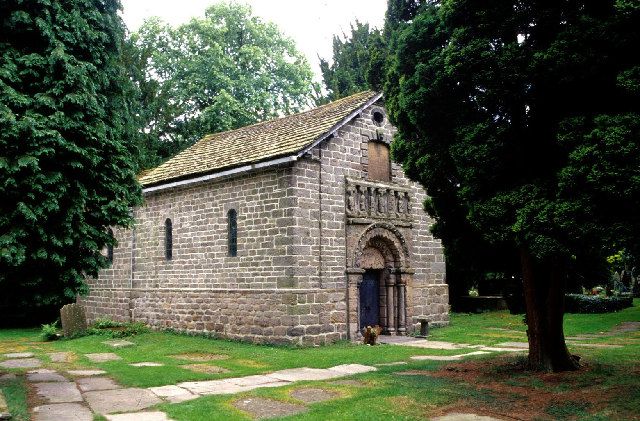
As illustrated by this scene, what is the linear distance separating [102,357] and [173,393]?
19.1 ft

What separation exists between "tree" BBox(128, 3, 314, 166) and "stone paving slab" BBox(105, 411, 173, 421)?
2635cm

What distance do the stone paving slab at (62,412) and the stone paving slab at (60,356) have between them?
5.74 metres

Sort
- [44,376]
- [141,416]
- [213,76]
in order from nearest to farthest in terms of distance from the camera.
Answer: [141,416] < [44,376] < [213,76]

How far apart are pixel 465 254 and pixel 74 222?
8267mm

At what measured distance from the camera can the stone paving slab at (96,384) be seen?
1076 centimetres

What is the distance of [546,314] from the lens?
11188mm

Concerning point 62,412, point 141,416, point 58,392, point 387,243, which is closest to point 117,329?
point 58,392

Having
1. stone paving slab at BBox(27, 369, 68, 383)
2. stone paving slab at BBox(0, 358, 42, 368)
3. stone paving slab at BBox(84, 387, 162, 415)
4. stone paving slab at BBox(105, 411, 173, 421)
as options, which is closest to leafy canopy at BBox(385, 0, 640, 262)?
stone paving slab at BBox(105, 411, 173, 421)

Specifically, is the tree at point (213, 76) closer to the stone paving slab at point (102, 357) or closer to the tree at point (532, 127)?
the stone paving slab at point (102, 357)

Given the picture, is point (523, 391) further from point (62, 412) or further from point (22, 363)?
point (22, 363)

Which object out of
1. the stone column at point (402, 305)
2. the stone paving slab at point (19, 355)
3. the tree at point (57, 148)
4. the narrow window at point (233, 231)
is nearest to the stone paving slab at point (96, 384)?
the tree at point (57, 148)

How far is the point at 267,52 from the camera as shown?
3956 cm

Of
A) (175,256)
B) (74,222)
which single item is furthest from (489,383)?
(175,256)

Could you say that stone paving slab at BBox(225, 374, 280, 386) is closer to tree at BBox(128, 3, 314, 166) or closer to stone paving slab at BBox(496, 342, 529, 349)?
stone paving slab at BBox(496, 342, 529, 349)
